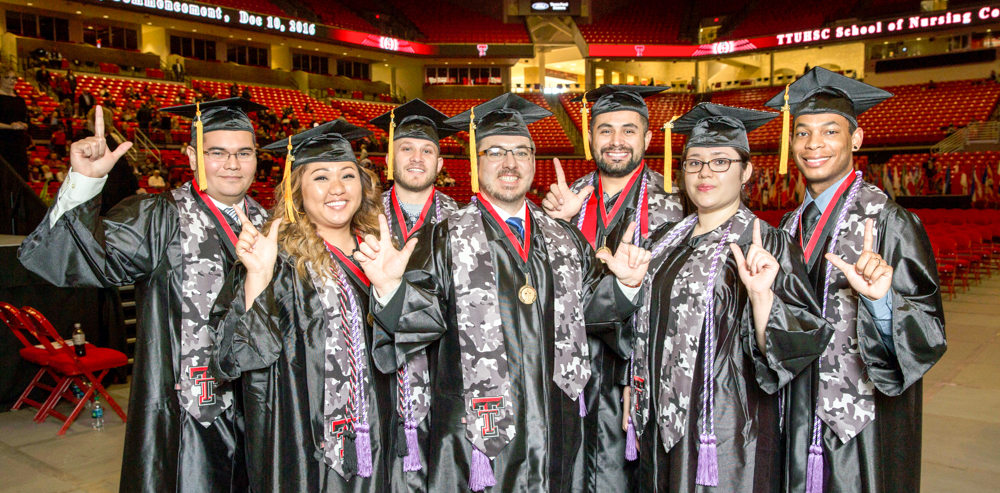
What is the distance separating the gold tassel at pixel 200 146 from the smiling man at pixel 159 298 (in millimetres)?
11

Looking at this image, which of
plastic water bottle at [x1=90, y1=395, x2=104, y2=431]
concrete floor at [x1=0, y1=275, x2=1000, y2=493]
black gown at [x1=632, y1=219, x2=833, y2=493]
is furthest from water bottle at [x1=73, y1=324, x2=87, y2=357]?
black gown at [x1=632, y1=219, x2=833, y2=493]

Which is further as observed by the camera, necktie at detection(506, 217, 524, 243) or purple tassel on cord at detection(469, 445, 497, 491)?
necktie at detection(506, 217, 524, 243)

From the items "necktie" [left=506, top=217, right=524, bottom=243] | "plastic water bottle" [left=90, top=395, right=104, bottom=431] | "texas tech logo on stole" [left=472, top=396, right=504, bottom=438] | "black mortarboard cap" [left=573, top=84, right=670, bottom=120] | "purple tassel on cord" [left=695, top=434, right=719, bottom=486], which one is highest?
"black mortarboard cap" [left=573, top=84, right=670, bottom=120]

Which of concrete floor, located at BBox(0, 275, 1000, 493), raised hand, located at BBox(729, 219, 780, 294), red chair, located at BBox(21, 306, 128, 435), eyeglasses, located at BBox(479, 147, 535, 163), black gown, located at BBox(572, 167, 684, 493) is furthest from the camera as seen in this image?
red chair, located at BBox(21, 306, 128, 435)

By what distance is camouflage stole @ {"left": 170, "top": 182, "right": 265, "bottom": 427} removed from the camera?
267 centimetres

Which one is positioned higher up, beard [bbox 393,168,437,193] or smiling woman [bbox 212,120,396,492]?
beard [bbox 393,168,437,193]

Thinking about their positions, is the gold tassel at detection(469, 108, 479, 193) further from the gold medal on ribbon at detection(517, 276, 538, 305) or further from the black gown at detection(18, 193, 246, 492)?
the black gown at detection(18, 193, 246, 492)

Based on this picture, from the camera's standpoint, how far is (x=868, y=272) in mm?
2252

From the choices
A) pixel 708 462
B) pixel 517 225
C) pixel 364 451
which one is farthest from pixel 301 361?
pixel 708 462

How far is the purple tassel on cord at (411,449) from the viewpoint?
2.64 m

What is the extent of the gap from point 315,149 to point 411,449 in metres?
1.25

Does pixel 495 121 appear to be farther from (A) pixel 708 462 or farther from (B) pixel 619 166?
(A) pixel 708 462

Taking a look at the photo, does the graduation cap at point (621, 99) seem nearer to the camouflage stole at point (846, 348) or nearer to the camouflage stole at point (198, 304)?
the camouflage stole at point (846, 348)

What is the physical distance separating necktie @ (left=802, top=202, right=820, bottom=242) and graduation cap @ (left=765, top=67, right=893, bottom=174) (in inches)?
9.0
